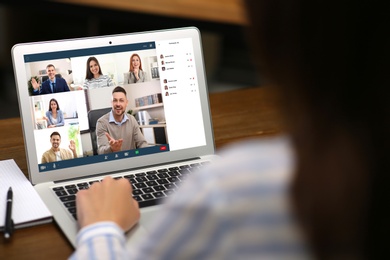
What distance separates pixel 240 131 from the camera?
5.39 ft

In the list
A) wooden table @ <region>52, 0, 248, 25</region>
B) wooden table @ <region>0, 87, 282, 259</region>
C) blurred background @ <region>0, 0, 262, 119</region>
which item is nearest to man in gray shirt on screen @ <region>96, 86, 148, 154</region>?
wooden table @ <region>0, 87, 282, 259</region>

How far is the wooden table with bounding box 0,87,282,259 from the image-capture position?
115 cm

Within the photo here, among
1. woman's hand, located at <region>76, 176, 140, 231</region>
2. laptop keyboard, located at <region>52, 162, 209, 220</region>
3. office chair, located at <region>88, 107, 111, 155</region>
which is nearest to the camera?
woman's hand, located at <region>76, 176, 140, 231</region>

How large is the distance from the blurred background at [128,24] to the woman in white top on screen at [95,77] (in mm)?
1922

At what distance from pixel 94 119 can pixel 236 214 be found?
2.31 ft

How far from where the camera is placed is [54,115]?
1.37 meters

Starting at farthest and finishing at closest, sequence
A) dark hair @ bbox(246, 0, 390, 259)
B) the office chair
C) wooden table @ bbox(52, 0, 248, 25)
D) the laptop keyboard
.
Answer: wooden table @ bbox(52, 0, 248, 25) → the office chair → the laptop keyboard → dark hair @ bbox(246, 0, 390, 259)

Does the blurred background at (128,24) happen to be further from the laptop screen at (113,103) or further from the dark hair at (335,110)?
the dark hair at (335,110)

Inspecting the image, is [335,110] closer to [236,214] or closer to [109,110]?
[236,214]

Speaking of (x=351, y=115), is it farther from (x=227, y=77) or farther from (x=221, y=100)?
(x=227, y=77)

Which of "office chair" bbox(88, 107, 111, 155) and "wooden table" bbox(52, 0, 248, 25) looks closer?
"office chair" bbox(88, 107, 111, 155)

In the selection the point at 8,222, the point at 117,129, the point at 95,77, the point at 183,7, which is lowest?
the point at 8,222

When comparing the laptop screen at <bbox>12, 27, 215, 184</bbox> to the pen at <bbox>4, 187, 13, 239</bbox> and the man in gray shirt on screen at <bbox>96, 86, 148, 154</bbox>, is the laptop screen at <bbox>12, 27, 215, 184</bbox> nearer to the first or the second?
the man in gray shirt on screen at <bbox>96, 86, 148, 154</bbox>

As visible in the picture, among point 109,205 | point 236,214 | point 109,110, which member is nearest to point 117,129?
point 109,110
